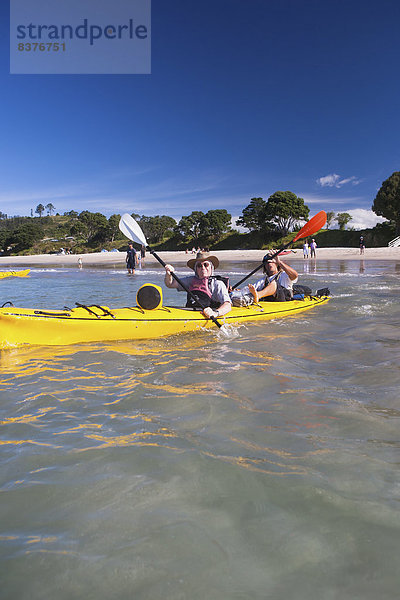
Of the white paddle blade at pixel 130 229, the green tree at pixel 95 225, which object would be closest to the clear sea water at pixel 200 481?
the white paddle blade at pixel 130 229

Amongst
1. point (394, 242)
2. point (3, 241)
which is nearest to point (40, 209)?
point (3, 241)

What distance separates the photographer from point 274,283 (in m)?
7.30

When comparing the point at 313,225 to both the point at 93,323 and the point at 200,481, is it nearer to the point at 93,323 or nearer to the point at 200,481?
the point at 93,323

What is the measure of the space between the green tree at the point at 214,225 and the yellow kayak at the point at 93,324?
48.1m

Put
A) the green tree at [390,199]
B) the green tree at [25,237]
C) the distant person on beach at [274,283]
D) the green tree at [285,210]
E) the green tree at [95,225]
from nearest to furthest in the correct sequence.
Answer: the distant person on beach at [274,283]
the green tree at [390,199]
the green tree at [285,210]
the green tree at [95,225]
the green tree at [25,237]

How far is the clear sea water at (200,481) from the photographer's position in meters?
Answer: 1.48

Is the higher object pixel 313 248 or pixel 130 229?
pixel 313 248

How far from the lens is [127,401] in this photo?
3188mm

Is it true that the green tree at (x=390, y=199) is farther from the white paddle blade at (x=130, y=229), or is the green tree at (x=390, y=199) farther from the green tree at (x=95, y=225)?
the green tree at (x=95, y=225)

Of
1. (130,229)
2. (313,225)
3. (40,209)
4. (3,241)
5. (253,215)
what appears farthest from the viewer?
(40,209)

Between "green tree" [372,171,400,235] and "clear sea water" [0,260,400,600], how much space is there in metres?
39.5

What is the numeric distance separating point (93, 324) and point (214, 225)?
4937cm

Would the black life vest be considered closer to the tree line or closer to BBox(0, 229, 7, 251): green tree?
the tree line

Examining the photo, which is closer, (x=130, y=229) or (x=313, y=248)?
(x=130, y=229)
